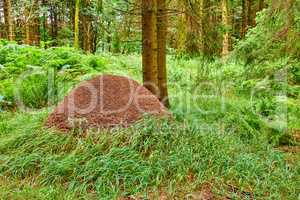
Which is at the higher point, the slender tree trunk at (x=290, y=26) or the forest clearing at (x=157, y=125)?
the slender tree trunk at (x=290, y=26)

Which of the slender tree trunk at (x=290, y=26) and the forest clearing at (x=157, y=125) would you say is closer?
the forest clearing at (x=157, y=125)

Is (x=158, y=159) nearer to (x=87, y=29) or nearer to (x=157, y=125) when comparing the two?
(x=157, y=125)

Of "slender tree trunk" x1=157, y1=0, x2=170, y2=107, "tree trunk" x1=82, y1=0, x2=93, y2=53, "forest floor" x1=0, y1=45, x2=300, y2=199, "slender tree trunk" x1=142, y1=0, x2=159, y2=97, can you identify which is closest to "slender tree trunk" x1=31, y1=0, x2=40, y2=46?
"tree trunk" x1=82, y1=0, x2=93, y2=53

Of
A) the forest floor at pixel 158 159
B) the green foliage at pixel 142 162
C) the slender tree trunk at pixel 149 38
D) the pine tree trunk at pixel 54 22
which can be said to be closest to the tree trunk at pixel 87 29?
the pine tree trunk at pixel 54 22

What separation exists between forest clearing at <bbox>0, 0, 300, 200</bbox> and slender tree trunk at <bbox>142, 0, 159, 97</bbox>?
15 mm

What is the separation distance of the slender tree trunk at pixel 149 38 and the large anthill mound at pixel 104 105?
620 mm

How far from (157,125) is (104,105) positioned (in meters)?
0.78

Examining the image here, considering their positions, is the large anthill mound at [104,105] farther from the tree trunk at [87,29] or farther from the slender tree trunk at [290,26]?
the tree trunk at [87,29]

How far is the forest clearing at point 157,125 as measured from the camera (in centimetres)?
404

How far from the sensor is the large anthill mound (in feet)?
16.0

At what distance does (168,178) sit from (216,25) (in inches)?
135

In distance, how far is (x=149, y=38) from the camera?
5918mm

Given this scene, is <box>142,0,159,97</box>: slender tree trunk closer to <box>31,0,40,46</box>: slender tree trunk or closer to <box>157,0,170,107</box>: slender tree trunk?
<box>157,0,170,107</box>: slender tree trunk

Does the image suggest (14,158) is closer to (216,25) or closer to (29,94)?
(29,94)
